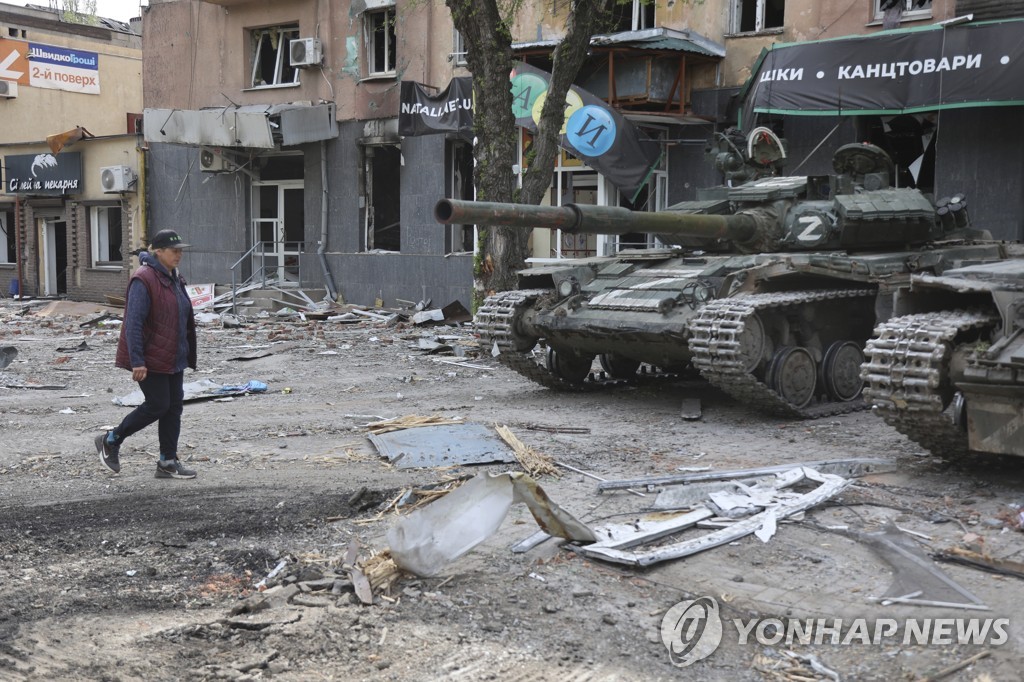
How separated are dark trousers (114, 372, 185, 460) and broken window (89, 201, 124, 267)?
21.0 meters

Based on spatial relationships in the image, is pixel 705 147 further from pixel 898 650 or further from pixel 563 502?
pixel 898 650

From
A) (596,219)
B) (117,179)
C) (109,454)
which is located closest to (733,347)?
→ (596,219)

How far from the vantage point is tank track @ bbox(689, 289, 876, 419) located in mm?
9008

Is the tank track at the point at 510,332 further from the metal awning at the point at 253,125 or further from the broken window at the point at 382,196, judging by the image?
the metal awning at the point at 253,125

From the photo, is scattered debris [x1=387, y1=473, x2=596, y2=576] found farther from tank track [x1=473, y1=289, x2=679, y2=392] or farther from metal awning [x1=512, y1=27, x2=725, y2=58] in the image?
metal awning [x1=512, y1=27, x2=725, y2=58]

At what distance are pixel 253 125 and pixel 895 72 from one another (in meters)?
12.7

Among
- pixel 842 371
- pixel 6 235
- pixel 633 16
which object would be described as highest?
pixel 633 16

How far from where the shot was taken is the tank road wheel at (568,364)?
11484 millimetres

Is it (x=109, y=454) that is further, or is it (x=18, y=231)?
(x=18, y=231)

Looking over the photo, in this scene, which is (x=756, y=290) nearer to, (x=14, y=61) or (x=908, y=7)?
(x=908, y=7)

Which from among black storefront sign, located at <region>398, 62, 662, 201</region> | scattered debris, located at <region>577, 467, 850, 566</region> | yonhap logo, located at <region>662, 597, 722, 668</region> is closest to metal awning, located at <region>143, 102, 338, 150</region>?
black storefront sign, located at <region>398, 62, 662, 201</region>

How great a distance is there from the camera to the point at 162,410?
289 inches

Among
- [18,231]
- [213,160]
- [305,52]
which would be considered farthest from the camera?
[18,231]

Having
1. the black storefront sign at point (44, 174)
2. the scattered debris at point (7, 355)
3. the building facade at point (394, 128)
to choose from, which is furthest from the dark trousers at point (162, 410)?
the black storefront sign at point (44, 174)
